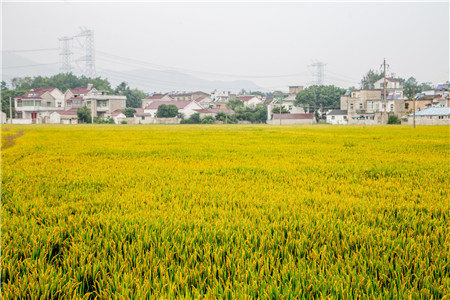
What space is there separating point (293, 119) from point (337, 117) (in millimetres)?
9158

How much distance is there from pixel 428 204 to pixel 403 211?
16.3 inches

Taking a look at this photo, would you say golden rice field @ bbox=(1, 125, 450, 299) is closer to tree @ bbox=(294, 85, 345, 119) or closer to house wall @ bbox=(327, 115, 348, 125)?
house wall @ bbox=(327, 115, 348, 125)

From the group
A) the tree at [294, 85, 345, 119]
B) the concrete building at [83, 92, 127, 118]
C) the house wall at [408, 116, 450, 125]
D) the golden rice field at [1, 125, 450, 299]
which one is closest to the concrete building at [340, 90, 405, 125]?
the tree at [294, 85, 345, 119]

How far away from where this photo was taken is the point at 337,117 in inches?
2913

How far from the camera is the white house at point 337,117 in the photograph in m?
72.8

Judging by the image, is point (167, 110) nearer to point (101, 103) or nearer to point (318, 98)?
point (101, 103)

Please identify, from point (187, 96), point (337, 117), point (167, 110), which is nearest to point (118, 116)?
point (167, 110)

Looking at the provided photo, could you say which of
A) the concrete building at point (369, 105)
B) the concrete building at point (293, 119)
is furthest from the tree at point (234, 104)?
the concrete building at point (369, 105)

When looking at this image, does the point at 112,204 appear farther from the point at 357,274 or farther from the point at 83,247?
the point at 357,274

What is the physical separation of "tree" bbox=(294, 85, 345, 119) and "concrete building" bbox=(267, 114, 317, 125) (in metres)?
5.34

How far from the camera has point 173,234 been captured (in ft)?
7.51

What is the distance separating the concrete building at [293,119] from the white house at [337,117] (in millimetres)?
3246

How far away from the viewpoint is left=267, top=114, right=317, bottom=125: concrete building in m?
71.6

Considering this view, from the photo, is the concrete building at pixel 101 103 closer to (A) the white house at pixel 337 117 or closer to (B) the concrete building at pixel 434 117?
(A) the white house at pixel 337 117
